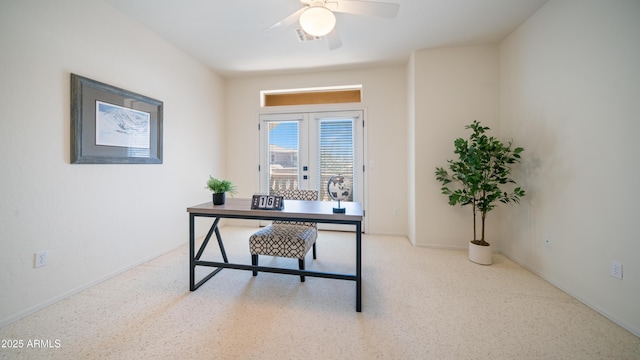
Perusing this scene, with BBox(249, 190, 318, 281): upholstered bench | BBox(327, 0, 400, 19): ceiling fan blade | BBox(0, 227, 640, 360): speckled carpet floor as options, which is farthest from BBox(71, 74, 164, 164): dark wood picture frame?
BBox(327, 0, 400, 19): ceiling fan blade

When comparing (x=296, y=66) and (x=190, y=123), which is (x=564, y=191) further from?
(x=190, y=123)

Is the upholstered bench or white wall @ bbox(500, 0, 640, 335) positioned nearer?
white wall @ bbox(500, 0, 640, 335)

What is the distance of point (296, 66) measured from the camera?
3828 mm

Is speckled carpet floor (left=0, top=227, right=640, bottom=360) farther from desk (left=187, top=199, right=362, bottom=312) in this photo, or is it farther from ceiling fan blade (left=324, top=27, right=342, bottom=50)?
ceiling fan blade (left=324, top=27, right=342, bottom=50)

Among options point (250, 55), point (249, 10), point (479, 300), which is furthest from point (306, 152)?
point (479, 300)

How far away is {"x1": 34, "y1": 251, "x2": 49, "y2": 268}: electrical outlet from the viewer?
184 cm

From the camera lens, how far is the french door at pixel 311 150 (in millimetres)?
4078

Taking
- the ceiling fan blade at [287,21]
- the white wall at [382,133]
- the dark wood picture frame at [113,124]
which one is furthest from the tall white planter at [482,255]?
the dark wood picture frame at [113,124]

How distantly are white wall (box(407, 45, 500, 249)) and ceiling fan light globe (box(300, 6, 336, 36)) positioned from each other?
196 cm

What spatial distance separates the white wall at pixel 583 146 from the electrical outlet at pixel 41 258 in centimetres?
440

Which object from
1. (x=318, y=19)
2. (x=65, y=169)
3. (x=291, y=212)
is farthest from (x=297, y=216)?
(x=65, y=169)

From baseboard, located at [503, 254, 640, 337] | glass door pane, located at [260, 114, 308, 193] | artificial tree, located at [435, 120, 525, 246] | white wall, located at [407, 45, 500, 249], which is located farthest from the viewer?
glass door pane, located at [260, 114, 308, 193]

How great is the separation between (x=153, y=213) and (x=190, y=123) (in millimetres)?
1427

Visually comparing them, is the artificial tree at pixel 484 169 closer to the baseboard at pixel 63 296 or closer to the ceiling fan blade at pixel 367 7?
the ceiling fan blade at pixel 367 7
